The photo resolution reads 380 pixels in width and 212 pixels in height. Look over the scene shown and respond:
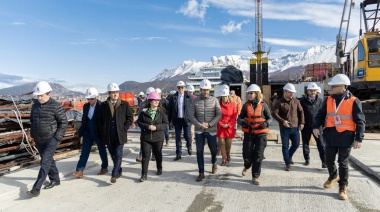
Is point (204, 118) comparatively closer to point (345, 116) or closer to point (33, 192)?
point (345, 116)

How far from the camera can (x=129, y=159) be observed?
743 cm

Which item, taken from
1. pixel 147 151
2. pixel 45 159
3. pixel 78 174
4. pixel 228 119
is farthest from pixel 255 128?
pixel 45 159

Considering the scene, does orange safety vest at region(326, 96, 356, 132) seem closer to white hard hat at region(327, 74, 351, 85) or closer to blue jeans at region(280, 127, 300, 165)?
white hard hat at region(327, 74, 351, 85)

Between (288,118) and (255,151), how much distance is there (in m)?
1.28

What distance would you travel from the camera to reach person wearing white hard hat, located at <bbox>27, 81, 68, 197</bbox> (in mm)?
4848

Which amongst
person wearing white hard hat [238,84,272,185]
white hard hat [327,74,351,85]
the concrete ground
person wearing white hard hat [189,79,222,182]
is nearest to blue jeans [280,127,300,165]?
the concrete ground

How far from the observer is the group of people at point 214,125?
4.55 m

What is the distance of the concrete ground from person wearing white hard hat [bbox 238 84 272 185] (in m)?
0.37

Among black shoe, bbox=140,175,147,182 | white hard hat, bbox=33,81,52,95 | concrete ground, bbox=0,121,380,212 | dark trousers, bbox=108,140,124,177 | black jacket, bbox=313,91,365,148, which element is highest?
white hard hat, bbox=33,81,52,95

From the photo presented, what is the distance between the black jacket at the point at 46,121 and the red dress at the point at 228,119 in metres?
3.22

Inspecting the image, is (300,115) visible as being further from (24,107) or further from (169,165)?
(24,107)

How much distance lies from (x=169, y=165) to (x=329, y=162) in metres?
3.30

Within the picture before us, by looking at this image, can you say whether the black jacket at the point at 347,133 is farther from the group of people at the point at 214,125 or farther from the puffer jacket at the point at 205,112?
the puffer jacket at the point at 205,112

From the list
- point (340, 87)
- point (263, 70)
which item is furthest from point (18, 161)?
point (263, 70)
